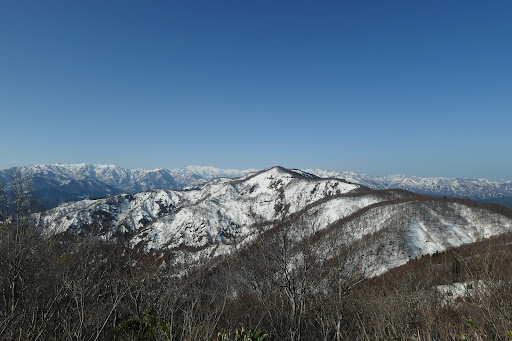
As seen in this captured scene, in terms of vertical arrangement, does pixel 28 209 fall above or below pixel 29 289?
above

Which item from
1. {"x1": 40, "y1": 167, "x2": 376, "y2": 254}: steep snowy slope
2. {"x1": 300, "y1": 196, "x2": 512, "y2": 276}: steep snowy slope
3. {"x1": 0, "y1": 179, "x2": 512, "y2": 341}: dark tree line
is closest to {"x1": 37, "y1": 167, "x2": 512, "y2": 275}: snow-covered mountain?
{"x1": 300, "y1": 196, "x2": 512, "y2": 276}: steep snowy slope

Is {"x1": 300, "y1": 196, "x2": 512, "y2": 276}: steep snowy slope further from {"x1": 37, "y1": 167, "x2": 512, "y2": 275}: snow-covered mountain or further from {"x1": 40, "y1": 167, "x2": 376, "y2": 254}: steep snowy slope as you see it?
{"x1": 40, "y1": 167, "x2": 376, "y2": 254}: steep snowy slope

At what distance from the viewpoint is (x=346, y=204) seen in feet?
355

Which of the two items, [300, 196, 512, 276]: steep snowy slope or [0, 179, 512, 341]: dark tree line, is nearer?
[0, 179, 512, 341]: dark tree line

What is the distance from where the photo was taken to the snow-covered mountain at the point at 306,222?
3622 cm

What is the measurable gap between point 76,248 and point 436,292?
1596 inches

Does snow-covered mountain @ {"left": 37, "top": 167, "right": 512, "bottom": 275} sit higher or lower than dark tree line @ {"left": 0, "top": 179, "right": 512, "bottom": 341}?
lower

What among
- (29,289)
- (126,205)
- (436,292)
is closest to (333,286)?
(436,292)

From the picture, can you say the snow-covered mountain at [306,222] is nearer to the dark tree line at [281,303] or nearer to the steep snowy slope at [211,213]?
the steep snowy slope at [211,213]

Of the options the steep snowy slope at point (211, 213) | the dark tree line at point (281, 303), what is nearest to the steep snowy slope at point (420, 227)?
the steep snowy slope at point (211, 213)

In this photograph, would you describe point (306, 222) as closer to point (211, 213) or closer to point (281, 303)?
point (281, 303)

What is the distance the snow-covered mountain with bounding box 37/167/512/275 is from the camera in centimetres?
3622

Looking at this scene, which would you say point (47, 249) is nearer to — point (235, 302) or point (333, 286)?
point (235, 302)

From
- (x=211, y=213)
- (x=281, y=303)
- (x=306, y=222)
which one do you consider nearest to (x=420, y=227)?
(x=306, y=222)
